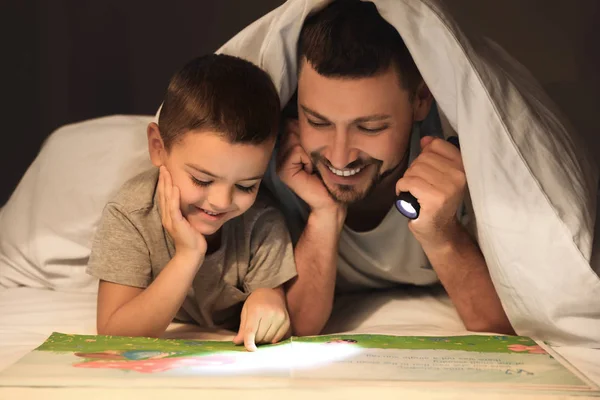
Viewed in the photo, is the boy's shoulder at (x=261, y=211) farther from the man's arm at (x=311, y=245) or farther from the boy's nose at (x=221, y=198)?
the boy's nose at (x=221, y=198)

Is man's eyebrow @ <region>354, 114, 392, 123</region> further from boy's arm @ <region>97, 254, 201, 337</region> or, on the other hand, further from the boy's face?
boy's arm @ <region>97, 254, 201, 337</region>

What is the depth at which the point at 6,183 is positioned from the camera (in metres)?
2.10

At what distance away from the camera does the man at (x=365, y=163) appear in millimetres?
1192

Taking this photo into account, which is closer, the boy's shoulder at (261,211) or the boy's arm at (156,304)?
the boy's arm at (156,304)

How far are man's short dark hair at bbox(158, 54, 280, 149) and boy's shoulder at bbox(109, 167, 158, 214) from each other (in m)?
0.08

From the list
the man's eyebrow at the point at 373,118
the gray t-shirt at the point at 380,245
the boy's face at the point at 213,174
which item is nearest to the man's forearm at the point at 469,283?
the gray t-shirt at the point at 380,245

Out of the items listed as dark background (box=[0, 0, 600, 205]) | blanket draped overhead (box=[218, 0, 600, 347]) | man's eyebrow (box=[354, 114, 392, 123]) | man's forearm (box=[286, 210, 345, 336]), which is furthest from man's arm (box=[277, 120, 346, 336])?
dark background (box=[0, 0, 600, 205])

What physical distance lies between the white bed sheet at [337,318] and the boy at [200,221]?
9cm

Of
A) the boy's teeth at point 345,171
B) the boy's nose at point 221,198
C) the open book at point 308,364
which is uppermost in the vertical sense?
the boy's nose at point 221,198

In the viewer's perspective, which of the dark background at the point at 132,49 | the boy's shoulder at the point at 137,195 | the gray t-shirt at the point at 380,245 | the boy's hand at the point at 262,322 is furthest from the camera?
the dark background at the point at 132,49

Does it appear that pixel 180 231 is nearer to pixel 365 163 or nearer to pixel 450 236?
pixel 365 163

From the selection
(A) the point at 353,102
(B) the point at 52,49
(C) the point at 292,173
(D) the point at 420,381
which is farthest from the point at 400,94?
(B) the point at 52,49

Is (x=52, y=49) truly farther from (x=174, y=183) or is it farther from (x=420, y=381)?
(x=420, y=381)

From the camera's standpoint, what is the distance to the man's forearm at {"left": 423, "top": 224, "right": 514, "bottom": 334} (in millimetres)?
1244
